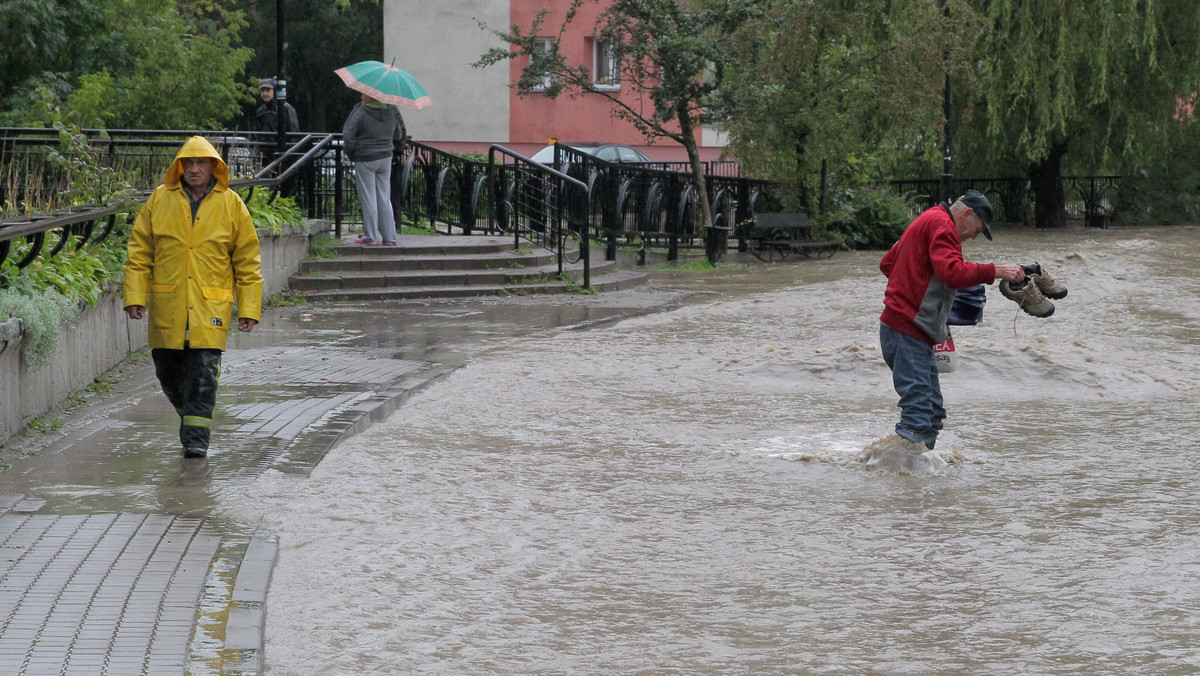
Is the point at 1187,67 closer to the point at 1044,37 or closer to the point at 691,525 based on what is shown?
the point at 1044,37

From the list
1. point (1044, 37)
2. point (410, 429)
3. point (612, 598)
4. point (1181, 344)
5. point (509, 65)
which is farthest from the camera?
point (509, 65)

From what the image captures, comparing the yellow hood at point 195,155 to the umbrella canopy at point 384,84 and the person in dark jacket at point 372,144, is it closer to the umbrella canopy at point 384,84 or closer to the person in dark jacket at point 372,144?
the person in dark jacket at point 372,144

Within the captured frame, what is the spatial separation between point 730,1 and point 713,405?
15.8 metres

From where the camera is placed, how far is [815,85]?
992 inches

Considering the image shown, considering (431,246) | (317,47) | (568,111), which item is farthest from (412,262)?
(317,47)

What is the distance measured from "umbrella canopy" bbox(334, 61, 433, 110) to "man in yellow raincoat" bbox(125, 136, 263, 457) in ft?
29.6

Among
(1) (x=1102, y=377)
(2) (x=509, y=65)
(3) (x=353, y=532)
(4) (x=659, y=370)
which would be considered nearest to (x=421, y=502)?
(3) (x=353, y=532)

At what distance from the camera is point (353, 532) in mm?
6418

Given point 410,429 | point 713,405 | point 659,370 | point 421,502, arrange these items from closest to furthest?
point 421,502, point 410,429, point 713,405, point 659,370

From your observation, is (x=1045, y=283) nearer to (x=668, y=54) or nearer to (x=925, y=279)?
(x=925, y=279)

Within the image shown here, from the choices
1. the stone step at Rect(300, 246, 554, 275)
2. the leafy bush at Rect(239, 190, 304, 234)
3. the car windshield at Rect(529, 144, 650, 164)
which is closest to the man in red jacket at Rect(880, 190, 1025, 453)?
the leafy bush at Rect(239, 190, 304, 234)

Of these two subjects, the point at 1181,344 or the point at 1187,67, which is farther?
the point at 1187,67

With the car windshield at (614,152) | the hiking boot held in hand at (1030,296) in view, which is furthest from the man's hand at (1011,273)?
the car windshield at (614,152)

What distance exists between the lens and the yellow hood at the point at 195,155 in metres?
7.57
